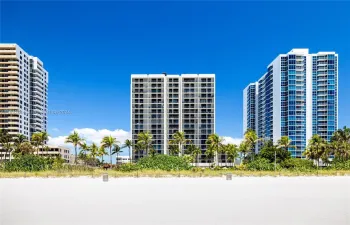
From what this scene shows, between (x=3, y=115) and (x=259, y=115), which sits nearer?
(x=3, y=115)

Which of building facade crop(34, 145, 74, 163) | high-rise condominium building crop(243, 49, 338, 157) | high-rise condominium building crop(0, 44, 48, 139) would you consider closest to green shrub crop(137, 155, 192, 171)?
building facade crop(34, 145, 74, 163)

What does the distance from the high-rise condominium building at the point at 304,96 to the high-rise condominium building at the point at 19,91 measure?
209 ft

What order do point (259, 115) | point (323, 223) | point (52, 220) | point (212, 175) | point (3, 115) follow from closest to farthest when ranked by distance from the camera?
Answer: 1. point (323, 223)
2. point (52, 220)
3. point (212, 175)
4. point (3, 115)
5. point (259, 115)

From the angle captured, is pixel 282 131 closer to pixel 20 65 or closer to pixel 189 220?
pixel 20 65

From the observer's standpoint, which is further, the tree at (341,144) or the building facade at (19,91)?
the building facade at (19,91)

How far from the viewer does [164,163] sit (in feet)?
91.2

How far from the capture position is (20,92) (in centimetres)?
8112

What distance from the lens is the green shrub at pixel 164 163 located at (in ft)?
89.1

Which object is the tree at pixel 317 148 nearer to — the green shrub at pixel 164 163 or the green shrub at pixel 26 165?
the green shrub at pixel 164 163

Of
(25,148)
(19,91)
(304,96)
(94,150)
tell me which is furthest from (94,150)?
(304,96)

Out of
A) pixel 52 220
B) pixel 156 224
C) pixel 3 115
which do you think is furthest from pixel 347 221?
pixel 3 115

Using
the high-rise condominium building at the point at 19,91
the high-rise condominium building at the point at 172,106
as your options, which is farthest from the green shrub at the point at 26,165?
the high-rise condominium building at the point at 19,91

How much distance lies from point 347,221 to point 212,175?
16.8m

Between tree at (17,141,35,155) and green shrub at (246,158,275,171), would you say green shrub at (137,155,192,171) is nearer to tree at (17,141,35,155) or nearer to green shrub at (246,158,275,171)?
green shrub at (246,158,275,171)
